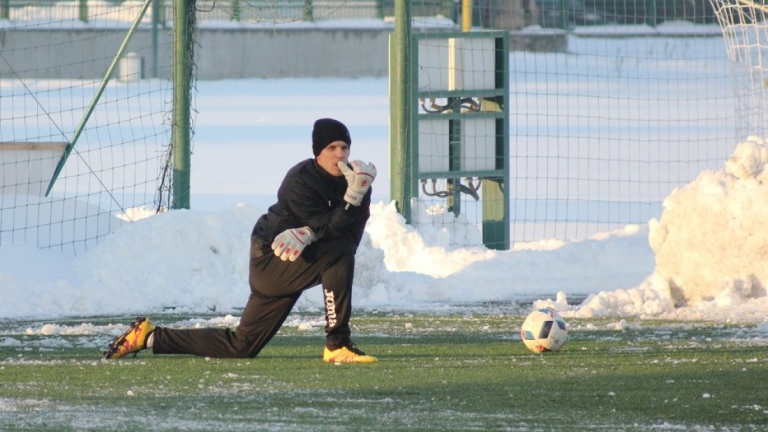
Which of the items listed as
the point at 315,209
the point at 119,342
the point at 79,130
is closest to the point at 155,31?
the point at 79,130

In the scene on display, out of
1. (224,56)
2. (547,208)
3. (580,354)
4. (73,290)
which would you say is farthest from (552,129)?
(580,354)

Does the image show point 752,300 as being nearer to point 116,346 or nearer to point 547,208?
point 116,346

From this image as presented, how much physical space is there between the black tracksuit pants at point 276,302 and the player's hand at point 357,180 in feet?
1.01

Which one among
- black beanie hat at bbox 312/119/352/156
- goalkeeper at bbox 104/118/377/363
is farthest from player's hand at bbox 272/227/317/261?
black beanie hat at bbox 312/119/352/156

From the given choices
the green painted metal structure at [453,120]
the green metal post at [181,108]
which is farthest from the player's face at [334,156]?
the green painted metal structure at [453,120]

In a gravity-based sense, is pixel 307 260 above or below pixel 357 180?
below

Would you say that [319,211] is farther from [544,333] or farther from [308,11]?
[308,11]

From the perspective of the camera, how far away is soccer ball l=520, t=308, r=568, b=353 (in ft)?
26.0

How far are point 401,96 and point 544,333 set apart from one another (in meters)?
6.84

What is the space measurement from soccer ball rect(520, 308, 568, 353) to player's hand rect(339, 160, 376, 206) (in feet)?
4.63

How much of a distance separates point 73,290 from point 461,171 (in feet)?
17.3

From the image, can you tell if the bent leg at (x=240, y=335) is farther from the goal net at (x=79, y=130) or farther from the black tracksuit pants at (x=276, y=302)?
the goal net at (x=79, y=130)

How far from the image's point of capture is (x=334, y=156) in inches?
295

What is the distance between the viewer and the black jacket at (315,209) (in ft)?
24.2
